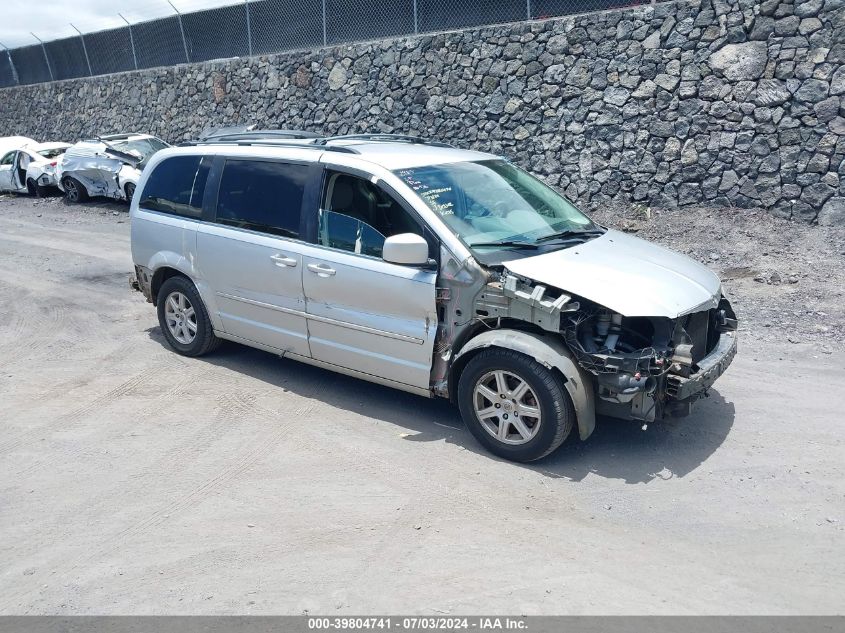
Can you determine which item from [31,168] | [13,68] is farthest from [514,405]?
[13,68]

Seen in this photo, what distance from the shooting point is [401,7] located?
55.4ft

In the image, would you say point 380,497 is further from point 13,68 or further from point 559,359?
point 13,68

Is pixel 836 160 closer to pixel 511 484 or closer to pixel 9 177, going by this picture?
pixel 511 484

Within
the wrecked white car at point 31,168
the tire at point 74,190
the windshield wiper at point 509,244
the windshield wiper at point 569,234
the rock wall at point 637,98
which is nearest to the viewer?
the windshield wiper at point 509,244

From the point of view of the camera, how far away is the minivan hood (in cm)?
486

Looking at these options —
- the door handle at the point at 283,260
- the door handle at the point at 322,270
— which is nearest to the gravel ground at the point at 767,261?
the door handle at the point at 322,270

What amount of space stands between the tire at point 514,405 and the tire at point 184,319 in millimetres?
2939

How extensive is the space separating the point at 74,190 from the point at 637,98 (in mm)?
13806

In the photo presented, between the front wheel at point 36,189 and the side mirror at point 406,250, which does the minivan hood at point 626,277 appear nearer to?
the side mirror at point 406,250

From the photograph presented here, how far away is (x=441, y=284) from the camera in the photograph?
534 cm

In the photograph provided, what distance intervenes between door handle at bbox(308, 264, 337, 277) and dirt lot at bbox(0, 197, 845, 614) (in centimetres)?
108

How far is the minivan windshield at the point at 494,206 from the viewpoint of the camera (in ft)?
18.3
